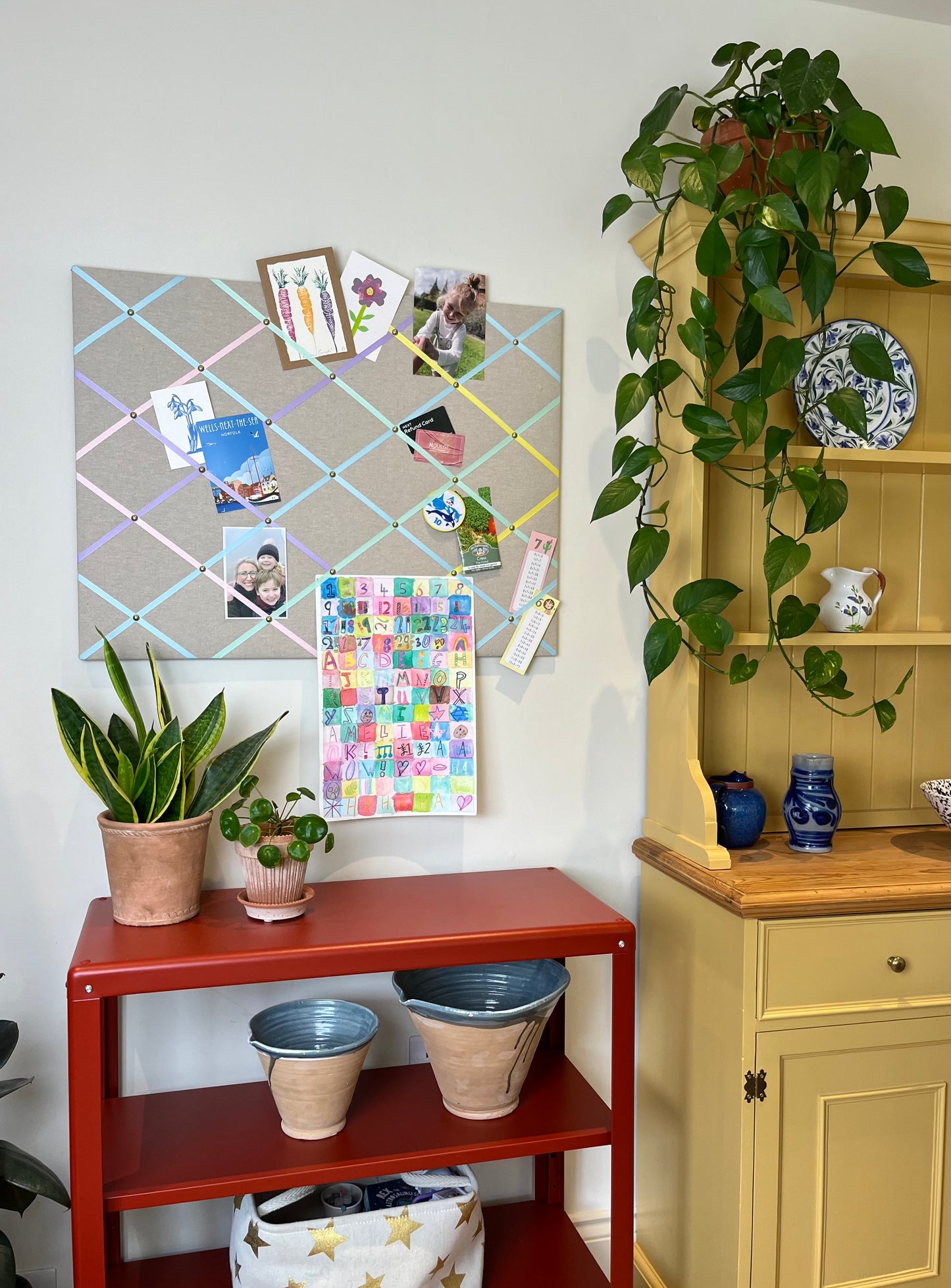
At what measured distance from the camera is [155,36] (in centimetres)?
184

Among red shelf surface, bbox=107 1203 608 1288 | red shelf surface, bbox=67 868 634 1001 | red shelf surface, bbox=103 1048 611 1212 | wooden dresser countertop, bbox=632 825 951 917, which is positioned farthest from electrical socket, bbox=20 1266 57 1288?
wooden dresser countertop, bbox=632 825 951 917

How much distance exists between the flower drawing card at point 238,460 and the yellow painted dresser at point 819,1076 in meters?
1.10

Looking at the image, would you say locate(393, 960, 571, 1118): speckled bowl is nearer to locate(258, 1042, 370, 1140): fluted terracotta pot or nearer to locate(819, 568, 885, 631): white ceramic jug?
locate(258, 1042, 370, 1140): fluted terracotta pot

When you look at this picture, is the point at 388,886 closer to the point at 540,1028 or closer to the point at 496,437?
the point at 540,1028

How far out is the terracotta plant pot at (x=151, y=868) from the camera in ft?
5.33

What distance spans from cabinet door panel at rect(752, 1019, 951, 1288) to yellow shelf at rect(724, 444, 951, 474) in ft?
3.51

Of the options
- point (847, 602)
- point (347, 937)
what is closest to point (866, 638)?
point (847, 602)

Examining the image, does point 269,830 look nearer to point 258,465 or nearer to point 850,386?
point 258,465

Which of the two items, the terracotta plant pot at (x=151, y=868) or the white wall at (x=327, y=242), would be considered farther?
the white wall at (x=327, y=242)

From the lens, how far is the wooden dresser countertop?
1.71m

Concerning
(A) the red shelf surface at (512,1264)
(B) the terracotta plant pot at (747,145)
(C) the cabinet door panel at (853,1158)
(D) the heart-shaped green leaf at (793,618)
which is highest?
(B) the terracotta plant pot at (747,145)

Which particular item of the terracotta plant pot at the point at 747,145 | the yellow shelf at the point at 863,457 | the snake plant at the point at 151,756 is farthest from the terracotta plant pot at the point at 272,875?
the terracotta plant pot at the point at 747,145

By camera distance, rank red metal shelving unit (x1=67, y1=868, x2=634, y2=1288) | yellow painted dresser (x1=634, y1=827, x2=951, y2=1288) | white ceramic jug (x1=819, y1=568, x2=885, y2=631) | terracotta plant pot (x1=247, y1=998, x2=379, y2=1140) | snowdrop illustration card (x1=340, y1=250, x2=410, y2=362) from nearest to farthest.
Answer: red metal shelving unit (x1=67, y1=868, x2=634, y2=1288) < terracotta plant pot (x1=247, y1=998, x2=379, y2=1140) < yellow painted dresser (x1=634, y1=827, x2=951, y2=1288) < snowdrop illustration card (x1=340, y1=250, x2=410, y2=362) < white ceramic jug (x1=819, y1=568, x2=885, y2=631)

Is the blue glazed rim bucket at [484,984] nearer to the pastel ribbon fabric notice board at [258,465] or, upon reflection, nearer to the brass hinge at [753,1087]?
the brass hinge at [753,1087]
